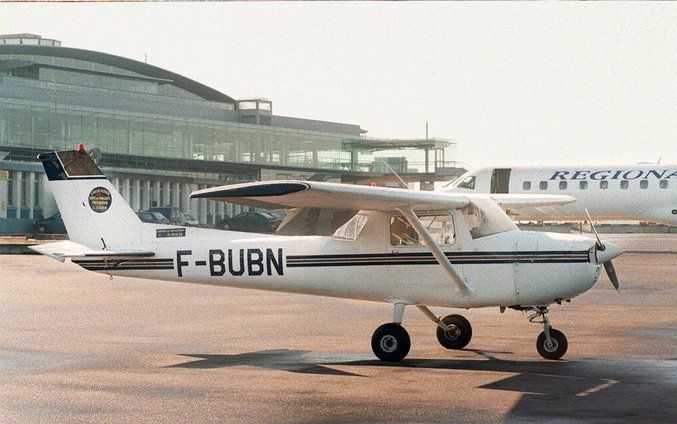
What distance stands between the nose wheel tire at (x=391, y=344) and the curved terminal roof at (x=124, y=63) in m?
85.1

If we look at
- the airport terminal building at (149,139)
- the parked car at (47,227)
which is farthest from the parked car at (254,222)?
the parked car at (47,227)

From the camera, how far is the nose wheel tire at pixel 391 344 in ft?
42.5

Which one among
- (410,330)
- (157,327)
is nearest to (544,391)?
(410,330)

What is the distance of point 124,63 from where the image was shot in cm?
10444

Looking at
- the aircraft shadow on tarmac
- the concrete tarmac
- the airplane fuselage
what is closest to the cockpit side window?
the concrete tarmac

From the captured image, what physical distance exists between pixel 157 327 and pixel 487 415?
28.6 feet

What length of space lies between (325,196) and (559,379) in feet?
10.1

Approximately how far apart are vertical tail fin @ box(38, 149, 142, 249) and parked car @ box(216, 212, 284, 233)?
5206 cm

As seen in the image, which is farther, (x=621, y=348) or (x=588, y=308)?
(x=588, y=308)

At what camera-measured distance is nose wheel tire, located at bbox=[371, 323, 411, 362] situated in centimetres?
1297

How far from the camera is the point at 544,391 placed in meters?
10.7

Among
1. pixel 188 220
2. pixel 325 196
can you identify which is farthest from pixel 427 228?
pixel 188 220

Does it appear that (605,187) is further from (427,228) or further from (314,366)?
(314,366)

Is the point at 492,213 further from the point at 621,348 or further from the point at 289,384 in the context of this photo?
the point at 289,384
